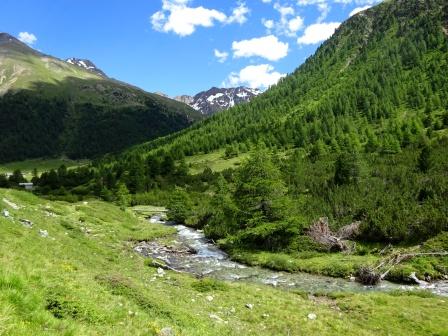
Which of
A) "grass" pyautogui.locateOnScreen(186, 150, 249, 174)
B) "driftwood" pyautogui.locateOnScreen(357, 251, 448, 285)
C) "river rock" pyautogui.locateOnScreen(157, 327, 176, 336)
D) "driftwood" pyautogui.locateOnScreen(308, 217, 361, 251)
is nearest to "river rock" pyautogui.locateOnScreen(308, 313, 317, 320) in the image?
"river rock" pyautogui.locateOnScreen(157, 327, 176, 336)

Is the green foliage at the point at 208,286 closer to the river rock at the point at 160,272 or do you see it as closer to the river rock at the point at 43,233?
the river rock at the point at 160,272

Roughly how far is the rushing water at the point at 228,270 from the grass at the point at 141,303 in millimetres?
A: 3733

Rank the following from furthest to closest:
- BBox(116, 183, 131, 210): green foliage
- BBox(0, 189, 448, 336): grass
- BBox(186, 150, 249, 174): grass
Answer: BBox(186, 150, 249, 174): grass, BBox(116, 183, 131, 210): green foliage, BBox(0, 189, 448, 336): grass

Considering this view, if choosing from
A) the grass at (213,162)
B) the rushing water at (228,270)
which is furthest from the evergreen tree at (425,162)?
the grass at (213,162)

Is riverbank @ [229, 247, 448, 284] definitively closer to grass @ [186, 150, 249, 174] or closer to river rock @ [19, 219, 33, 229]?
river rock @ [19, 219, 33, 229]

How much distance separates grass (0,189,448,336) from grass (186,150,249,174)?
115035 millimetres

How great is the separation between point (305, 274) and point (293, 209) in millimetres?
12729

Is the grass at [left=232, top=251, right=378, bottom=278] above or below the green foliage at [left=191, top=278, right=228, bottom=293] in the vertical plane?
below

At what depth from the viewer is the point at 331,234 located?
147 ft

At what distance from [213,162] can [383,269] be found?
13137 centimetres

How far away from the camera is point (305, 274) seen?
119 feet

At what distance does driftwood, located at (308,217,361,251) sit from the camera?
140ft

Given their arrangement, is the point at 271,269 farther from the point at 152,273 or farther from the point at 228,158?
the point at 228,158

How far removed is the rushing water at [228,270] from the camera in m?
31.0
